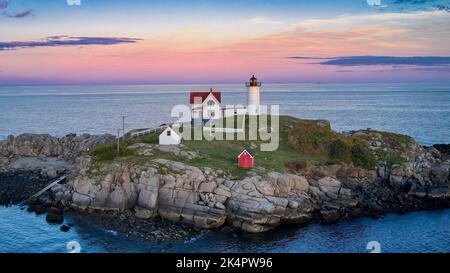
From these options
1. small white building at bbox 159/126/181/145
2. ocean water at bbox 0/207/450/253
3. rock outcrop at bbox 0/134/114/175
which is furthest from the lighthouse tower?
ocean water at bbox 0/207/450/253

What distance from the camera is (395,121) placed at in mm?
106125

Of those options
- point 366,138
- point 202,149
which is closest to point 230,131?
point 202,149

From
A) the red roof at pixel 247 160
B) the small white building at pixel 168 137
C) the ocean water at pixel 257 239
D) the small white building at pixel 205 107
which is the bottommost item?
the ocean water at pixel 257 239

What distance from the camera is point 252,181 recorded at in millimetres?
37375

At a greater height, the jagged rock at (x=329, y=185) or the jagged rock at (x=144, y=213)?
Answer: the jagged rock at (x=329, y=185)

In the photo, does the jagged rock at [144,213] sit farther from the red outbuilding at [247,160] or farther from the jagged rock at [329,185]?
the jagged rock at [329,185]

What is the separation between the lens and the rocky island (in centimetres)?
3553

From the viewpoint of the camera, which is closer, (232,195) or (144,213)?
(144,213)

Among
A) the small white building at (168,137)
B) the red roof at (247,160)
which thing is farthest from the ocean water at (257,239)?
the small white building at (168,137)

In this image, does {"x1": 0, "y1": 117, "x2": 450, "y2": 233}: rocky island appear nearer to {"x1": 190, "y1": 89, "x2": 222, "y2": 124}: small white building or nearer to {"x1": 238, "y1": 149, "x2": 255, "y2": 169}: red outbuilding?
{"x1": 238, "y1": 149, "x2": 255, "y2": 169}: red outbuilding

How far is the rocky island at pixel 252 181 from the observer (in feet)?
117

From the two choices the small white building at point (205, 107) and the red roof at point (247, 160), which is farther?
the small white building at point (205, 107)

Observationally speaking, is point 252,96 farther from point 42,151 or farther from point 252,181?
point 42,151

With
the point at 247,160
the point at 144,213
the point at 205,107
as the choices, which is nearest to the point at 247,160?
the point at 247,160
